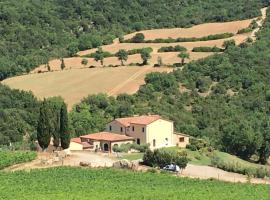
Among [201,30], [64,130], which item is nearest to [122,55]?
[201,30]

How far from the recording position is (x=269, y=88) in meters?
86.1

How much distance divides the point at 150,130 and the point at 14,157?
15.4m

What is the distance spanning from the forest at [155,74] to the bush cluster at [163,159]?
16.2 meters

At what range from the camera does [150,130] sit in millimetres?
66500

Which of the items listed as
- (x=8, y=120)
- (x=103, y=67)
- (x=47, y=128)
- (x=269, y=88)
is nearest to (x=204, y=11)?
(x=103, y=67)

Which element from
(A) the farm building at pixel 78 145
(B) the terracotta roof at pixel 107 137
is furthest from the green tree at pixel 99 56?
(A) the farm building at pixel 78 145

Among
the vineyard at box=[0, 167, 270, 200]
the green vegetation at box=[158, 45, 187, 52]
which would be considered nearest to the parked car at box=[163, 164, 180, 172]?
the vineyard at box=[0, 167, 270, 200]

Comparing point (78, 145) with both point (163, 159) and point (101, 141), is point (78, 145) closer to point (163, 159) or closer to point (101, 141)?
point (101, 141)

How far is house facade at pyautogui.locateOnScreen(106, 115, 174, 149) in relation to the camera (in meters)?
66.6

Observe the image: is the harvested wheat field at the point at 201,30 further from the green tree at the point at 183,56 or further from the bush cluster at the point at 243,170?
the bush cluster at the point at 243,170

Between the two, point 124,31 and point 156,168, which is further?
point 124,31

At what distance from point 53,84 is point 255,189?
182 ft

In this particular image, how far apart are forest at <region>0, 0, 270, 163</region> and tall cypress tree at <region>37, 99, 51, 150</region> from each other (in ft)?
45.8

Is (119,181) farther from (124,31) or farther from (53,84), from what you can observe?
(124,31)
